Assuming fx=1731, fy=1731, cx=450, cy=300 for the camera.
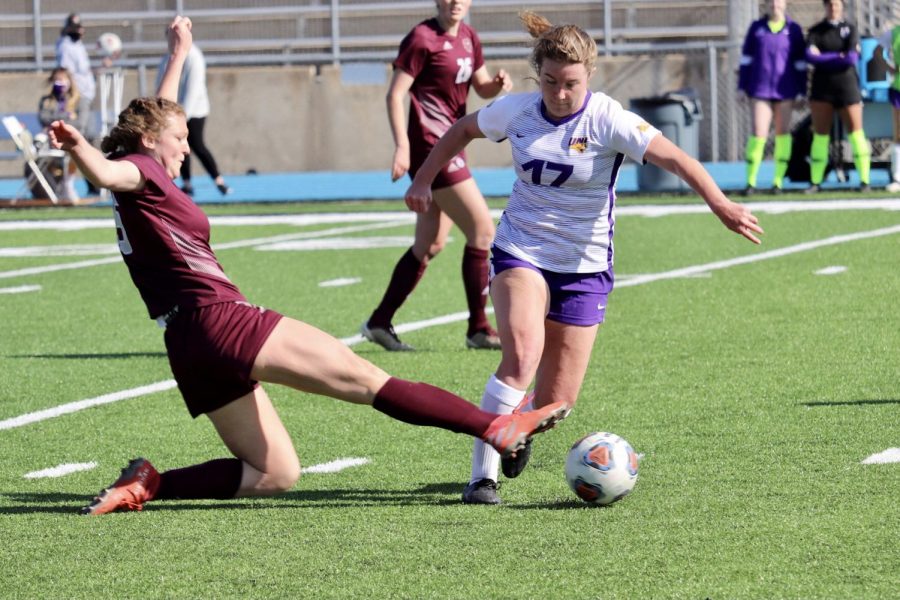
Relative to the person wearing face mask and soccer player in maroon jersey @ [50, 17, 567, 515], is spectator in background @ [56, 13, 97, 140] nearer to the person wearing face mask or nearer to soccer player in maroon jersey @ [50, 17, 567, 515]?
the person wearing face mask

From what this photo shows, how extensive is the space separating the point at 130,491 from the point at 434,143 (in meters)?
4.47

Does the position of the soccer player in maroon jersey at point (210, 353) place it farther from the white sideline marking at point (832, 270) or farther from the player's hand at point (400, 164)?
the white sideline marking at point (832, 270)

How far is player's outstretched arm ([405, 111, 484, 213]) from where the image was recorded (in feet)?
21.1

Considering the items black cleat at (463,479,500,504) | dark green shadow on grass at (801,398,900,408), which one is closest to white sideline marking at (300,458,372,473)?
black cleat at (463,479,500,504)

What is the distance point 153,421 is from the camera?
7.80 meters

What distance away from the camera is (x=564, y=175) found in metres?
6.11

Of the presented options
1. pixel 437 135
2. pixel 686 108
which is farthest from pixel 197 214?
Result: pixel 686 108

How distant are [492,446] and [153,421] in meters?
2.60

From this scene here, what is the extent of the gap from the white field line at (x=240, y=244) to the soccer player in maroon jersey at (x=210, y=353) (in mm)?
8927

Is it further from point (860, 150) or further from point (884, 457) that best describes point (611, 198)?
point (860, 150)

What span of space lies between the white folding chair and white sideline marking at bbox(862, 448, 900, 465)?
1685cm

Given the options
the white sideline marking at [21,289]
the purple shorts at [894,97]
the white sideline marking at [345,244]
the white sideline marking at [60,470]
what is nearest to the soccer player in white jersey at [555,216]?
the white sideline marking at [60,470]

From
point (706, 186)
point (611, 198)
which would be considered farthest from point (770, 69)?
point (706, 186)

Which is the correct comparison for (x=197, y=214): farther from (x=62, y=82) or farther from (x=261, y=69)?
(x=261, y=69)
